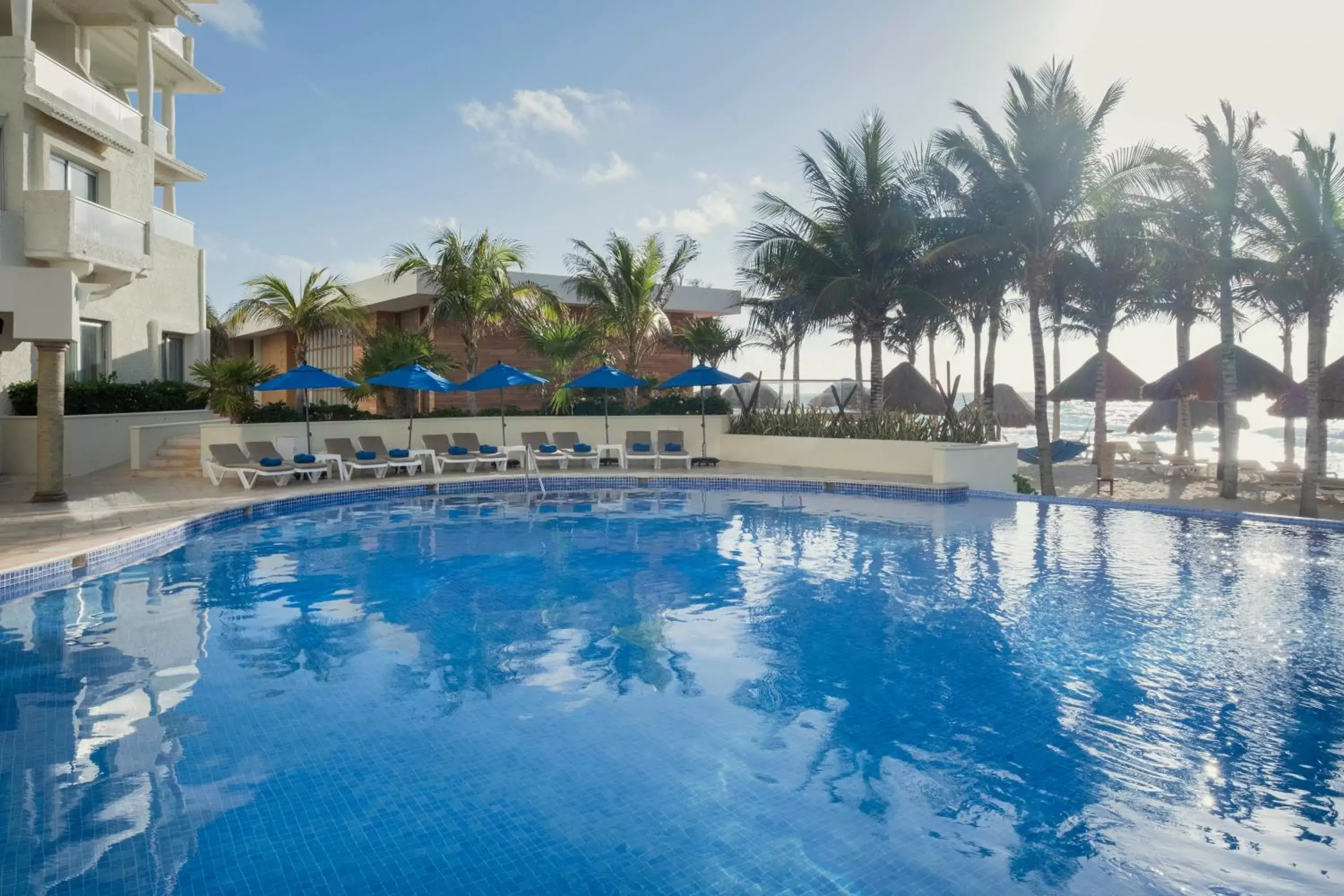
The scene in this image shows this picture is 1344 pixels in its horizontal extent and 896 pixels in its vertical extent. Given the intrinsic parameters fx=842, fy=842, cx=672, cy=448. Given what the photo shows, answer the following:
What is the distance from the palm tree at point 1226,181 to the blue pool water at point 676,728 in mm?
8379

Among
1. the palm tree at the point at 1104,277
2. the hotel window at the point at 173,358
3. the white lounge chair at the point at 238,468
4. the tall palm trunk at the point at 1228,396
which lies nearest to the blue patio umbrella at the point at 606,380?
the white lounge chair at the point at 238,468

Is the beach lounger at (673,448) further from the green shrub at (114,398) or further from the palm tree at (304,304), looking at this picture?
the green shrub at (114,398)

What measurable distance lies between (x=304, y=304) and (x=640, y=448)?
933 cm

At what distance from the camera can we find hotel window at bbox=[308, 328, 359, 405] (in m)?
27.2

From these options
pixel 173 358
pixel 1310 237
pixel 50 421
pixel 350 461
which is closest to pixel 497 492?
pixel 350 461

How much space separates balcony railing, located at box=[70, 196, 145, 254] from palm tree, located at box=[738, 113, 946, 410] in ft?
42.8

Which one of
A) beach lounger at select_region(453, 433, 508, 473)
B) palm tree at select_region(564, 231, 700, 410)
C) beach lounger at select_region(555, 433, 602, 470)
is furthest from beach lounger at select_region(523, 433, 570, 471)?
palm tree at select_region(564, 231, 700, 410)

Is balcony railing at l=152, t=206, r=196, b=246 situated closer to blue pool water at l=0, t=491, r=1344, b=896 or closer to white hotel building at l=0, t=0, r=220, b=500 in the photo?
white hotel building at l=0, t=0, r=220, b=500

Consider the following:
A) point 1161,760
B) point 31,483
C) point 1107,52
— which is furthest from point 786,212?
point 1161,760

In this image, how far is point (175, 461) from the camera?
16219 millimetres

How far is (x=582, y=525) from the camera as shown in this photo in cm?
1227

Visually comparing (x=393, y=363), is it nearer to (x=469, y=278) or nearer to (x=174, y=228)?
(x=469, y=278)

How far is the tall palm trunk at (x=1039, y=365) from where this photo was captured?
1716 centimetres

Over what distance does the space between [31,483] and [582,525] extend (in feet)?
31.4
